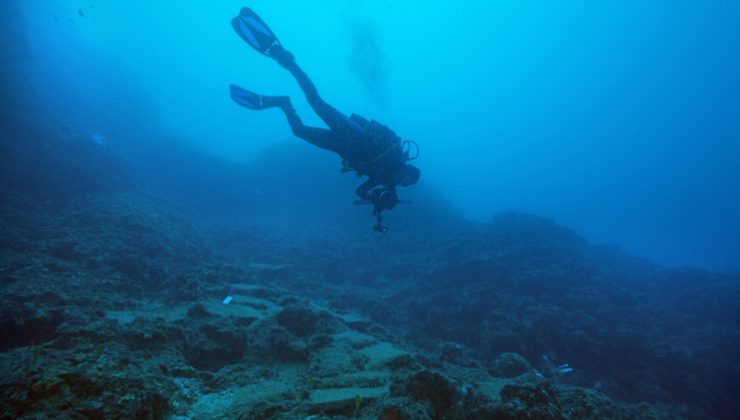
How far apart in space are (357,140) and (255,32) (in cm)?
367

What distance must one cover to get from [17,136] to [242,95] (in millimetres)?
11637

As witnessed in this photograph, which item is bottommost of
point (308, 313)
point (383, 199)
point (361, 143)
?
point (308, 313)

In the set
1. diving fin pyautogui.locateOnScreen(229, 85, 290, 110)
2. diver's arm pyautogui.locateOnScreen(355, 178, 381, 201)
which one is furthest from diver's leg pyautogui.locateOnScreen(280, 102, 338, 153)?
diver's arm pyautogui.locateOnScreen(355, 178, 381, 201)

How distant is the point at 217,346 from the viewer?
5.96m

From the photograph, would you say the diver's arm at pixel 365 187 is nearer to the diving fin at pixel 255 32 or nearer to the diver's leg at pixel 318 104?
the diver's leg at pixel 318 104

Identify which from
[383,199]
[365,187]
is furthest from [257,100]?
[383,199]

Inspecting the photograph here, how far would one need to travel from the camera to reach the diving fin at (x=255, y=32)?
7.98m

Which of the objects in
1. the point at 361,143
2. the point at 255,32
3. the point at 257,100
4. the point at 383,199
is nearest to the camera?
the point at 383,199

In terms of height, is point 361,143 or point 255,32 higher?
point 255,32

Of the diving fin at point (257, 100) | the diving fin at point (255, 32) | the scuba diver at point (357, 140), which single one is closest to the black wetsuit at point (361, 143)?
the scuba diver at point (357, 140)

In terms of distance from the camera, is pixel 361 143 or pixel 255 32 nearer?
pixel 361 143

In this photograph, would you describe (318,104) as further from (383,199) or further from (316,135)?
(383,199)

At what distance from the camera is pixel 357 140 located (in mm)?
7559

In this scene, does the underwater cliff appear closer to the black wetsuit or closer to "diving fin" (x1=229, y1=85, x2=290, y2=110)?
the black wetsuit
